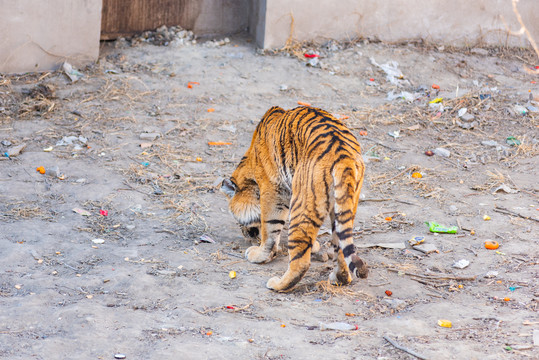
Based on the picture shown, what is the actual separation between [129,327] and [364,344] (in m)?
1.36

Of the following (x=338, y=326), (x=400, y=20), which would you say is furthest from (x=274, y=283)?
(x=400, y=20)

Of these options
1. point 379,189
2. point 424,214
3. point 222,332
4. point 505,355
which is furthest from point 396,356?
point 379,189

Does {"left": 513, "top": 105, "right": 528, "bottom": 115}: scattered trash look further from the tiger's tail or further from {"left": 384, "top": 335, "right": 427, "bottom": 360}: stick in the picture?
{"left": 384, "top": 335, "right": 427, "bottom": 360}: stick

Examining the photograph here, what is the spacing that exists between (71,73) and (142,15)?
1878mm

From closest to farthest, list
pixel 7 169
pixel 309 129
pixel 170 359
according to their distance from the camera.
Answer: pixel 170 359, pixel 309 129, pixel 7 169

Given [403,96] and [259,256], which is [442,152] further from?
[259,256]

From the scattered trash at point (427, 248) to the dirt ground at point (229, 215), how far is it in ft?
0.18

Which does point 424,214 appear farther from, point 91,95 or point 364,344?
point 91,95

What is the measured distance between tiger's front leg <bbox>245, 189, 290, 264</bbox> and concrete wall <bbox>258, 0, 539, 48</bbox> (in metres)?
5.14

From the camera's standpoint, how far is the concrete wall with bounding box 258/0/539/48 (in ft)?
31.3

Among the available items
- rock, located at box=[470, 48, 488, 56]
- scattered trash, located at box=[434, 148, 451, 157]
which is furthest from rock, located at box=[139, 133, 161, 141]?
rock, located at box=[470, 48, 488, 56]

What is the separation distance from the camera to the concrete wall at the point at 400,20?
31.3 ft

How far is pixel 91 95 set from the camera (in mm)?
7906

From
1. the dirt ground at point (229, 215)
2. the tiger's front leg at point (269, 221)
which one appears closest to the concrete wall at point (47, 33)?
the dirt ground at point (229, 215)
